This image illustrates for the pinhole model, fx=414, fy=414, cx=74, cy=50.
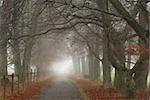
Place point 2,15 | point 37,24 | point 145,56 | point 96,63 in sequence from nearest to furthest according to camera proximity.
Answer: point 145,56 < point 2,15 < point 37,24 < point 96,63

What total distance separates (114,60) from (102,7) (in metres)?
3.50

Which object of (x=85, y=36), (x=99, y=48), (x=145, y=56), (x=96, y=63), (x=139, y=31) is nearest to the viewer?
(x=139, y=31)

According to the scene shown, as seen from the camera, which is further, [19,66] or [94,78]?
[94,78]

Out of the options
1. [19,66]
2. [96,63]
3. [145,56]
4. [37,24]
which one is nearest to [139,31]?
[145,56]

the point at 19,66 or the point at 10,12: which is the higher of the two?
the point at 10,12

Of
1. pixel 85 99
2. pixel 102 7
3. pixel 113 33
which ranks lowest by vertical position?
pixel 85 99

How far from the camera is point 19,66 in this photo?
41000mm

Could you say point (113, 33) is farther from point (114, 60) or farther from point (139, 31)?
point (139, 31)

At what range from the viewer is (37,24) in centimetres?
3422

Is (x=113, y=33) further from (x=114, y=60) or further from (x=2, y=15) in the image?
(x=2, y=15)

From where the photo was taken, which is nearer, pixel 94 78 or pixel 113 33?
pixel 113 33

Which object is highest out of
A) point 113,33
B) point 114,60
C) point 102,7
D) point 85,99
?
point 102,7

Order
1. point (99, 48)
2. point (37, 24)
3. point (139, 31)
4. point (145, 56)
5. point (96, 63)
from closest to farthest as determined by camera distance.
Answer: point (139, 31) → point (145, 56) → point (37, 24) → point (99, 48) → point (96, 63)

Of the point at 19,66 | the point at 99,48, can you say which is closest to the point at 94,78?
the point at 99,48
